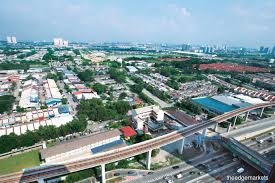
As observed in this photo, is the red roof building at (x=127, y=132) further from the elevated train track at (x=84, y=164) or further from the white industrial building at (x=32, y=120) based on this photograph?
the white industrial building at (x=32, y=120)

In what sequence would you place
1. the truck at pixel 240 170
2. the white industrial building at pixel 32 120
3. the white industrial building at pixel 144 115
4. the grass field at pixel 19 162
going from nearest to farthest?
the grass field at pixel 19 162 < the truck at pixel 240 170 < the white industrial building at pixel 32 120 < the white industrial building at pixel 144 115

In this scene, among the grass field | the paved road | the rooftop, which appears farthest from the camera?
the paved road

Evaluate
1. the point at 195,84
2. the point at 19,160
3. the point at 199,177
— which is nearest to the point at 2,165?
the point at 19,160

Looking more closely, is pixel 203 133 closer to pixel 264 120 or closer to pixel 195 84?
pixel 264 120

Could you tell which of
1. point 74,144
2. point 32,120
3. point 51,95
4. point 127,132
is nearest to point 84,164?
point 74,144

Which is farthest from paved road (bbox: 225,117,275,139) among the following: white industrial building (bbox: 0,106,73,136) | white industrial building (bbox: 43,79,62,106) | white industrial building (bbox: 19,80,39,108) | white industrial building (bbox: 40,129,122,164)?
white industrial building (bbox: 19,80,39,108)

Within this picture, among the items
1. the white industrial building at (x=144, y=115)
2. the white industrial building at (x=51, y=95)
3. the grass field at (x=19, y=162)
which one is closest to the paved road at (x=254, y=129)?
the white industrial building at (x=144, y=115)

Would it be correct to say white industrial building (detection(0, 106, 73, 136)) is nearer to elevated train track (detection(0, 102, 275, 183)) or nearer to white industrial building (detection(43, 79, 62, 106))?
white industrial building (detection(43, 79, 62, 106))
